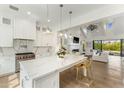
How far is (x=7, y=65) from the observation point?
4156 mm

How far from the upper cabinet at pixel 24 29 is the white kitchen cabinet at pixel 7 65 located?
38.2 inches

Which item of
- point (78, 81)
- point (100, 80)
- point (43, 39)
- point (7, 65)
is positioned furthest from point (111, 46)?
point (7, 65)

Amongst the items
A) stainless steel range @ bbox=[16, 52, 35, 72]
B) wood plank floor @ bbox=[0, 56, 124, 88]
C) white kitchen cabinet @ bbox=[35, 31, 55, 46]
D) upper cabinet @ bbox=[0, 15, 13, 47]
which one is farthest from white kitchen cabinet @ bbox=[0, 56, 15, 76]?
white kitchen cabinet @ bbox=[35, 31, 55, 46]

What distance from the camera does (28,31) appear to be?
4832 millimetres

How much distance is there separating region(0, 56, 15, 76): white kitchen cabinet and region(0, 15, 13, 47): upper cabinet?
0.57 metres

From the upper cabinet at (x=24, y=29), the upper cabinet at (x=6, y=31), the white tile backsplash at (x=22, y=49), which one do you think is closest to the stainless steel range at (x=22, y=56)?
the white tile backsplash at (x=22, y=49)

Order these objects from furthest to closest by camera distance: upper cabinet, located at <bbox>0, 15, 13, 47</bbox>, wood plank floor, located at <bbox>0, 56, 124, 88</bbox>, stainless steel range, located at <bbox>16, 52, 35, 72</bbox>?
stainless steel range, located at <bbox>16, 52, 35, 72</bbox> < upper cabinet, located at <bbox>0, 15, 13, 47</bbox> < wood plank floor, located at <bbox>0, 56, 124, 88</bbox>

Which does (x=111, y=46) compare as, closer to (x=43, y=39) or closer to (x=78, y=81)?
(x=43, y=39)

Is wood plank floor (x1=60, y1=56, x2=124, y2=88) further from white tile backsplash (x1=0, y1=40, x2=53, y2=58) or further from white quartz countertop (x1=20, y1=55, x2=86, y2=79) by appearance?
white tile backsplash (x1=0, y1=40, x2=53, y2=58)

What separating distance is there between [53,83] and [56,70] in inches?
10.2

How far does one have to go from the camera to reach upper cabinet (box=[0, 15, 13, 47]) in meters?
3.94

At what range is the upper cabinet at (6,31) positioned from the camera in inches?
155

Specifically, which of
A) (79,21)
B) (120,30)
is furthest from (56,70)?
(120,30)
